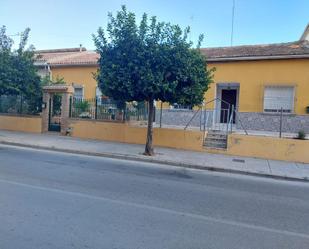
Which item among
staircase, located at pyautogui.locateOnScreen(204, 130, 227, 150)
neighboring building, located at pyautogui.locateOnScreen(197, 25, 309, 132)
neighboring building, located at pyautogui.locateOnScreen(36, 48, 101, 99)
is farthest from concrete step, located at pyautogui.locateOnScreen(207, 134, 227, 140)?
neighboring building, located at pyautogui.locateOnScreen(36, 48, 101, 99)

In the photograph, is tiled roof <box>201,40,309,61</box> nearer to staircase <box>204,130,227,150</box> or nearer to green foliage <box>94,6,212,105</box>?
staircase <box>204,130,227,150</box>

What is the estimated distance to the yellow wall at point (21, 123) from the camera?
15.7m

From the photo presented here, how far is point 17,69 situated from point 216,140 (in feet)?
34.9

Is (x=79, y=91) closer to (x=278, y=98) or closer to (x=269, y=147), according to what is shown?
(x=278, y=98)

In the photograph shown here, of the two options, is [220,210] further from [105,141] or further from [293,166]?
[105,141]

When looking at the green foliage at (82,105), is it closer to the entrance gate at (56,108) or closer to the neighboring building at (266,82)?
the entrance gate at (56,108)

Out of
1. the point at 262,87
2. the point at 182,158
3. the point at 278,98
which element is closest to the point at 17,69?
the point at 182,158

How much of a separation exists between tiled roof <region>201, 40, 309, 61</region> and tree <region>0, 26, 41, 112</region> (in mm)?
10011

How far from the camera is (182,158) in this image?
10.7 metres

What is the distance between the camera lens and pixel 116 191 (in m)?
5.88

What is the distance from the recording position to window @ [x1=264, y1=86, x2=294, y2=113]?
15086mm

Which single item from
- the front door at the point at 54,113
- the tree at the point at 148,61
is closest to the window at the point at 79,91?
the front door at the point at 54,113

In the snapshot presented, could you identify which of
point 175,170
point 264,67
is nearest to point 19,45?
point 175,170

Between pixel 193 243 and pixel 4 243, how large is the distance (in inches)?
93.1
